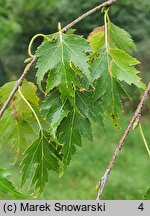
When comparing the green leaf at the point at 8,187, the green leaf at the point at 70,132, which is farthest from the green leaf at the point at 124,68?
the green leaf at the point at 8,187

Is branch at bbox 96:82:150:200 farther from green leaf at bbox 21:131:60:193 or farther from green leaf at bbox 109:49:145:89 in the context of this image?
green leaf at bbox 21:131:60:193

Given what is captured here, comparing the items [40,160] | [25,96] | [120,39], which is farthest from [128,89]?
[40,160]

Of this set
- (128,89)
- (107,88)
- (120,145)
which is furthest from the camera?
(128,89)

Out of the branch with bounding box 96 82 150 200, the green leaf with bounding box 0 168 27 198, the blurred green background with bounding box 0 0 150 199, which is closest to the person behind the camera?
the branch with bounding box 96 82 150 200

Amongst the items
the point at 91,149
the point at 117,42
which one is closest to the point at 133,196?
the point at 91,149

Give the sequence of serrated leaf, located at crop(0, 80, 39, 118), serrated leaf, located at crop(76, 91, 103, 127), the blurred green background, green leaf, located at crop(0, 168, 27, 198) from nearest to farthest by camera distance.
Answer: green leaf, located at crop(0, 168, 27, 198) < serrated leaf, located at crop(76, 91, 103, 127) < serrated leaf, located at crop(0, 80, 39, 118) < the blurred green background

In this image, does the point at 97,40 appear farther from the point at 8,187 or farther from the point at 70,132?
the point at 8,187

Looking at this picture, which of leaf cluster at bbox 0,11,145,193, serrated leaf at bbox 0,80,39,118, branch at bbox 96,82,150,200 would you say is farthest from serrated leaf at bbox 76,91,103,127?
serrated leaf at bbox 0,80,39,118
